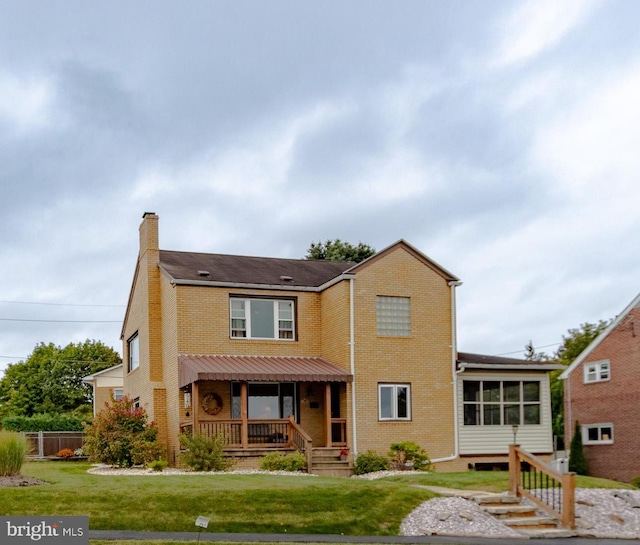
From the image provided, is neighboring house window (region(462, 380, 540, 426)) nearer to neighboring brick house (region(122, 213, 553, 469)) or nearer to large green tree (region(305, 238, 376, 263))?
neighboring brick house (region(122, 213, 553, 469))

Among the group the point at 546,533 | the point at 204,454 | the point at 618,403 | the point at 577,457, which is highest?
the point at 618,403

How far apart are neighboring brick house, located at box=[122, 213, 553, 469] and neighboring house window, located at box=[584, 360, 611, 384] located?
10.3 m

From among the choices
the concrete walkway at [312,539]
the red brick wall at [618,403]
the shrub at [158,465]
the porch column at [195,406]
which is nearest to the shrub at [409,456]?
the porch column at [195,406]

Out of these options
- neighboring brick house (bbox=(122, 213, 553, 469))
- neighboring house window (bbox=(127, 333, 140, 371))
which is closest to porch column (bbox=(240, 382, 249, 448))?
neighboring brick house (bbox=(122, 213, 553, 469))

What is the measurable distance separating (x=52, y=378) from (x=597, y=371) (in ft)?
156

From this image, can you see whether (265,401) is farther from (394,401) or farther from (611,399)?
(611,399)

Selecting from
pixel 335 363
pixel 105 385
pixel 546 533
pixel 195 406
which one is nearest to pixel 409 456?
pixel 335 363

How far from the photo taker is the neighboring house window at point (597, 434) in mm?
42531

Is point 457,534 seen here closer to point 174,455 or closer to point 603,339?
point 174,455

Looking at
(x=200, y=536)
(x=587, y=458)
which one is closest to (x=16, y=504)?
(x=200, y=536)

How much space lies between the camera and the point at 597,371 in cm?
4375

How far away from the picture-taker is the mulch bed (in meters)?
20.5

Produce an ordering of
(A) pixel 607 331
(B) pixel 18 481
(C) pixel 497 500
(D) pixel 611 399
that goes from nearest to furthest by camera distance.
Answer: (C) pixel 497 500 < (B) pixel 18 481 < (D) pixel 611 399 < (A) pixel 607 331

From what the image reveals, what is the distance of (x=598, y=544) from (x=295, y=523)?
223 inches
